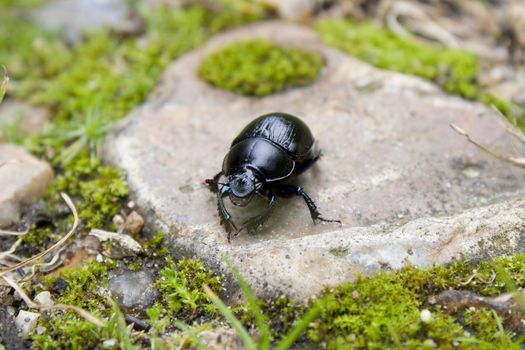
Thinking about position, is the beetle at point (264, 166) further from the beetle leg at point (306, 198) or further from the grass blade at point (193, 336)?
the grass blade at point (193, 336)

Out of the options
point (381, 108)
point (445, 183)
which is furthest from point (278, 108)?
point (445, 183)

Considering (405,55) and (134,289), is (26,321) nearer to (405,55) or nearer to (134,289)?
(134,289)

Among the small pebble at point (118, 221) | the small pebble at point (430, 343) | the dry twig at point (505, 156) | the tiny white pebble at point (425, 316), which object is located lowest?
the small pebble at point (118, 221)

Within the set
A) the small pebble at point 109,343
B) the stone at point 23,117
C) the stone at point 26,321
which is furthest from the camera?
the stone at point 23,117

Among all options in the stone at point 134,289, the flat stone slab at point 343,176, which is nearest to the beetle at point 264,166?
the flat stone slab at point 343,176

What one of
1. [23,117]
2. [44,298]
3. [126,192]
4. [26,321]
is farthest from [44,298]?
[23,117]

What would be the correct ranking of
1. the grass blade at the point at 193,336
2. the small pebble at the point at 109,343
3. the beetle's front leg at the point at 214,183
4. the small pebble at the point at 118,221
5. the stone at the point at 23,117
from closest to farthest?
the grass blade at the point at 193,336 < the small pebble at the point at 109,343 < the beetle's front leg at the point at 214,183 < the small pebble at the point at 118,221 < the stone at the point at 23,117

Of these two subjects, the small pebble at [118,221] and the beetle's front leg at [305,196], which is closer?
the beetle's front leg at [305,196]

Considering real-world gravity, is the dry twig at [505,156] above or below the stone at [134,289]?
above
